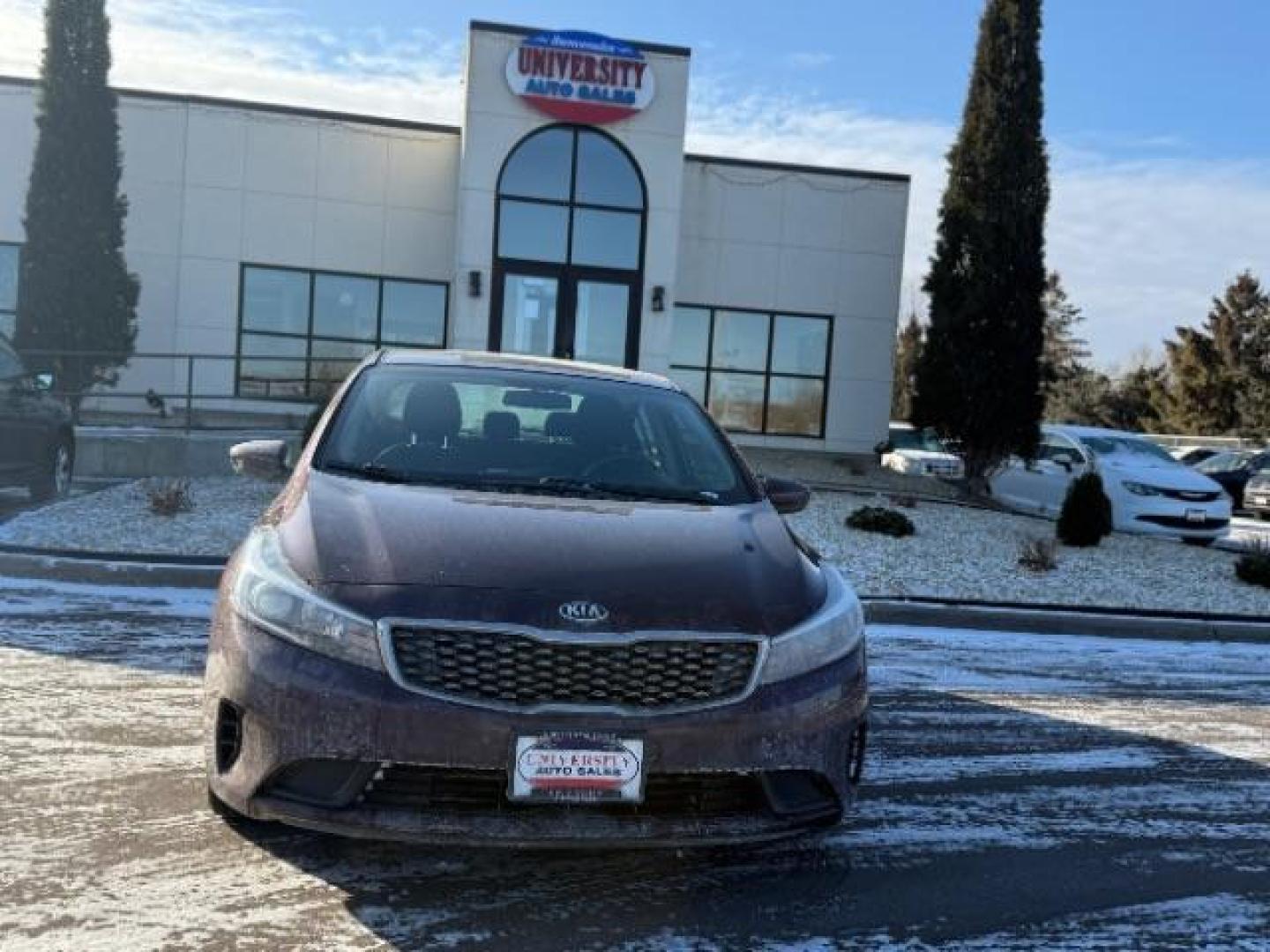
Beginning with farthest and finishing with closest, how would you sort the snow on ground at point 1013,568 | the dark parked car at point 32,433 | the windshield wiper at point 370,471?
the dark parked car at point 32,433
the snow on ground at point 1013,568
the windshield wiper at point 370,471

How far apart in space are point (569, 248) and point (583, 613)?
1632cm

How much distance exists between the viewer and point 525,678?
3168mm

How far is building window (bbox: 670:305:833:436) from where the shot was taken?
69.1 feet

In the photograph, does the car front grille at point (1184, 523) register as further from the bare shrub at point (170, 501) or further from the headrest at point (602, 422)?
the headrest at point (602, 422)

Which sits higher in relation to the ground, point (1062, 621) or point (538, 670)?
point (538, 670)

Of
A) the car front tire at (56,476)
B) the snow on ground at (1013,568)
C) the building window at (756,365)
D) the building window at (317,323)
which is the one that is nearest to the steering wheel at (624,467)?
the snow on ground at (1013,568)

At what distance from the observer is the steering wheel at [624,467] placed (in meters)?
4.48

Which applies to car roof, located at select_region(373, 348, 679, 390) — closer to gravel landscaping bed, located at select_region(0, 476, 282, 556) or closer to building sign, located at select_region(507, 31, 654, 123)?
gravel landscaping bed, located at select_region(0, 476, 282, 556)

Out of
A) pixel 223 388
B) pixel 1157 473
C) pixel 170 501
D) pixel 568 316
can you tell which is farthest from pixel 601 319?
pixel 170 501

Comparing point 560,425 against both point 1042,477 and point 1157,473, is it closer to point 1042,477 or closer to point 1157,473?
point 1157,473

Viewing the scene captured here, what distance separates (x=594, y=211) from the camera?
18953 millimetres

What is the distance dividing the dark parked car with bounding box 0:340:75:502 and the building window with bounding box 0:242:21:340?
881 cm

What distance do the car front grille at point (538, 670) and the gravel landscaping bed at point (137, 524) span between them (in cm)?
646

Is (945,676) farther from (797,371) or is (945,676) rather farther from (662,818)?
(797,371)
